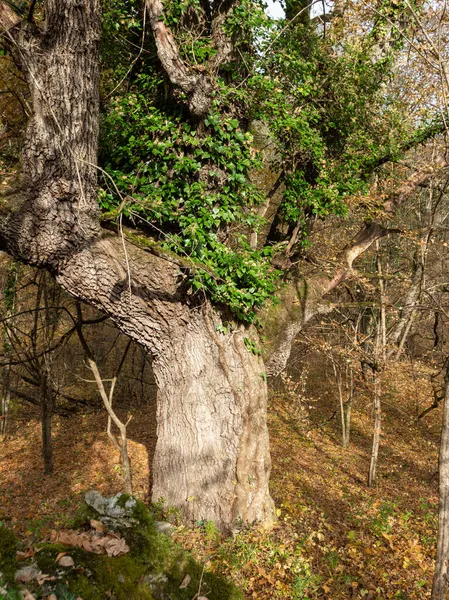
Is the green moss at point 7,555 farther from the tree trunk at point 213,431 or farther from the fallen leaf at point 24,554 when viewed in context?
the tree trunk at point 213,431

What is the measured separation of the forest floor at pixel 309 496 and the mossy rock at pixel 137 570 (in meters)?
0.59

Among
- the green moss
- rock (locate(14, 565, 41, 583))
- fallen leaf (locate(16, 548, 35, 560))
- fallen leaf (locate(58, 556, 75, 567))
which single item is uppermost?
the green moss

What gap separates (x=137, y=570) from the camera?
8.36ft

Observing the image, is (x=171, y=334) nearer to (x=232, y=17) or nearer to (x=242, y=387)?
(x=242, y=387)

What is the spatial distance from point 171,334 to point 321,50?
524cm

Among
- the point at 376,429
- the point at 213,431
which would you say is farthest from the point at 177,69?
→ the point at 376,429

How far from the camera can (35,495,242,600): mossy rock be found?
2.23 m

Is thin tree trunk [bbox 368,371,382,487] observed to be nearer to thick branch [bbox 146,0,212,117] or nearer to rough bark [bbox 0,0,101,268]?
thick branch [bbox 146,0,212,117]

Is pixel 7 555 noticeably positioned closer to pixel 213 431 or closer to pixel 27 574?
pixel 27 574

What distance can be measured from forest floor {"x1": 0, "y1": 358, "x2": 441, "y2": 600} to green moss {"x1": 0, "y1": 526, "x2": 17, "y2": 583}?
56 centimetres

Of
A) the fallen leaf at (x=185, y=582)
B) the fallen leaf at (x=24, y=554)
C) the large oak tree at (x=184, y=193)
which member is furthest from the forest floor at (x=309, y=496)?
the fallen leaf at (x=185, y=582)

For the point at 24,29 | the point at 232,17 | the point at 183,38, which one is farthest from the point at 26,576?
the point at 232,17

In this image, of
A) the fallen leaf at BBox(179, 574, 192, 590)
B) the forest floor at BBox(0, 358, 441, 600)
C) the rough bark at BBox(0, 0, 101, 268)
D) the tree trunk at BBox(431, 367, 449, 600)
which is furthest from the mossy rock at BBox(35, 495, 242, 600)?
the rough bark at BBox(0, 0, 101, 268)

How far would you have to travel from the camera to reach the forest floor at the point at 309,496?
4570mm
